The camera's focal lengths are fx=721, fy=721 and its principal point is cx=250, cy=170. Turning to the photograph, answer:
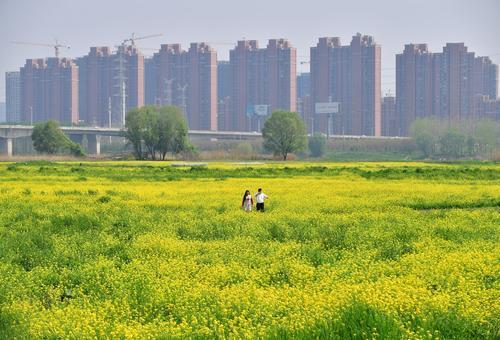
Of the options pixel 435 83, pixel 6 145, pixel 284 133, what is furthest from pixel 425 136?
pixel 6 145

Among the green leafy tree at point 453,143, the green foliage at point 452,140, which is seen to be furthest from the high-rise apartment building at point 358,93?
the green leafy tree at point 453,143

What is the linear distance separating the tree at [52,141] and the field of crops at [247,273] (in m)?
82.7

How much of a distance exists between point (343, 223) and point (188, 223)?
4.20 metres

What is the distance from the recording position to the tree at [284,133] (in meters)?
105

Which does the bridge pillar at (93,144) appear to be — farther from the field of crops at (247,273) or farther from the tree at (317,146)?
the field of crops at (247,273)

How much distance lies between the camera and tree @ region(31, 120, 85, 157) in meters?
105

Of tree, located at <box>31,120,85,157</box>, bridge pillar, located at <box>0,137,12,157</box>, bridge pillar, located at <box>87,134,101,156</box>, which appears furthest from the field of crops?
bridge pillar, located at <box>87,134,101,156</box>

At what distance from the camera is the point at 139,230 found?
18.6 metres

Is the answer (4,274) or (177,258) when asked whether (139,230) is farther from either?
(4,274)

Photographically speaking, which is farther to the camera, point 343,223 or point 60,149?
point 60,149

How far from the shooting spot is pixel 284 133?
347 ft

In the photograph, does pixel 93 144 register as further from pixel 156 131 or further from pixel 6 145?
pixel 156 131

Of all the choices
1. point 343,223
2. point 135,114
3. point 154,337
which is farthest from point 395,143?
point 154,337

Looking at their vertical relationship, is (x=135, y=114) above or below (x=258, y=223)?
above
